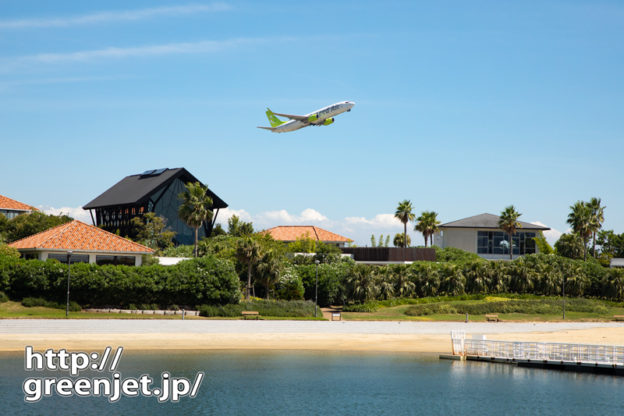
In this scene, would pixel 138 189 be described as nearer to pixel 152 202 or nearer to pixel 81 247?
pixel 152 202

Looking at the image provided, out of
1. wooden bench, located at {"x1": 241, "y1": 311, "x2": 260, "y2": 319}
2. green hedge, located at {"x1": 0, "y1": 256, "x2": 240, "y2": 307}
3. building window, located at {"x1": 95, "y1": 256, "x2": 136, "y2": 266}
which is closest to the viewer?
green hedge, located at {"x1": 0, "y1": 256, "x2": 240, "y2": 307}

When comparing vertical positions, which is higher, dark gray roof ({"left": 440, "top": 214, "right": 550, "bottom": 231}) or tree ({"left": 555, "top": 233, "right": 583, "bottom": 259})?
dark gray roof ({"left": 440, "top": 214, "right": 550, "bottom": 231})

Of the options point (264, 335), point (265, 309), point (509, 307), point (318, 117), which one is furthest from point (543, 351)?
point (318, 117)

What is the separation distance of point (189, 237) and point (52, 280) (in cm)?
4983

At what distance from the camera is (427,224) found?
390ft

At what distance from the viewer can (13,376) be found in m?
38.8

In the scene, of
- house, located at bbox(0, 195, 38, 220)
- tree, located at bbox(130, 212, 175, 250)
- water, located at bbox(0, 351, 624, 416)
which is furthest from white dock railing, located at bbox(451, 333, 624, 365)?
house, located at bbox(0, 195, 38, 220)

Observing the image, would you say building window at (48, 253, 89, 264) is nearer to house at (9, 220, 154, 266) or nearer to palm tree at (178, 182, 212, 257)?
house at (9, 220, 154, 266)

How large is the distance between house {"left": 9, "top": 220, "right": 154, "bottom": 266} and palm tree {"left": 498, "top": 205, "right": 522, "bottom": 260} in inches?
2513

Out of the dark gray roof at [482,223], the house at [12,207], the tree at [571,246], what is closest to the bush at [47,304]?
the house at [12,207]

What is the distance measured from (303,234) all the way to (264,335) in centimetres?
6430

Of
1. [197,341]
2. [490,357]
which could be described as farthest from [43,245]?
[490,357]

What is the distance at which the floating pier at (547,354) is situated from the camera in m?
45.1

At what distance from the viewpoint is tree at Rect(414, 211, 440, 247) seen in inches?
4670
